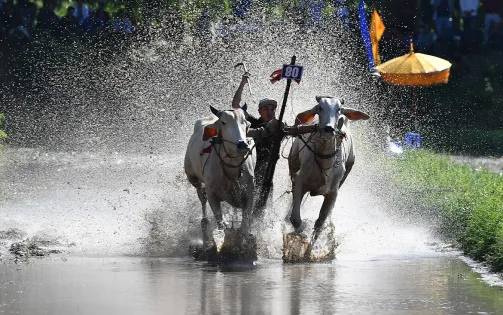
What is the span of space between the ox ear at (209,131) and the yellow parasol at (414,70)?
1263 centimetres

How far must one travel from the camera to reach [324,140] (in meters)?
13.5

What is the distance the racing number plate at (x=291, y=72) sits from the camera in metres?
13.5

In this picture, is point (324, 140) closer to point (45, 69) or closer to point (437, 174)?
point (437, 174)

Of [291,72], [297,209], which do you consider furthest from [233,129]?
[297,209]

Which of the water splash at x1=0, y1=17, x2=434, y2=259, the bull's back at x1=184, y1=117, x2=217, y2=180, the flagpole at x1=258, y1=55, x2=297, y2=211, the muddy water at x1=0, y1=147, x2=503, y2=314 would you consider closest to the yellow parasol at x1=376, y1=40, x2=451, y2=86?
the water splash at x1=0, y1=17, x2=434, y2=259

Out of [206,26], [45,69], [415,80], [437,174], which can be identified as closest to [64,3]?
[45,69]

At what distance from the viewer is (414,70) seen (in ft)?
84.4

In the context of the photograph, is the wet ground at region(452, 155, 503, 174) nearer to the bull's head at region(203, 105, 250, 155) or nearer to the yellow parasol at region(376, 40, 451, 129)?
the yellow parasol at region(376, 40, 451, 129)

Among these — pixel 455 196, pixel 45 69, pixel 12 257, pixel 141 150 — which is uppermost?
pixel 45 69

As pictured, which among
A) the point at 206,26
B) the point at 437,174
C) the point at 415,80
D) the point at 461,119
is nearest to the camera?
the point at 437,174

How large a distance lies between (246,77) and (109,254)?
243 cm

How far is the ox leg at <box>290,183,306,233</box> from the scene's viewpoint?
13.7 metres

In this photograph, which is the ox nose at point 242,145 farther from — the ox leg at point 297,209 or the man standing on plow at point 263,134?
the ox leg at point 297,209

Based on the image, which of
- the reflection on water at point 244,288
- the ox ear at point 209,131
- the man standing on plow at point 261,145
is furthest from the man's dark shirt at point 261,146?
the reflection on water at point 244,288
